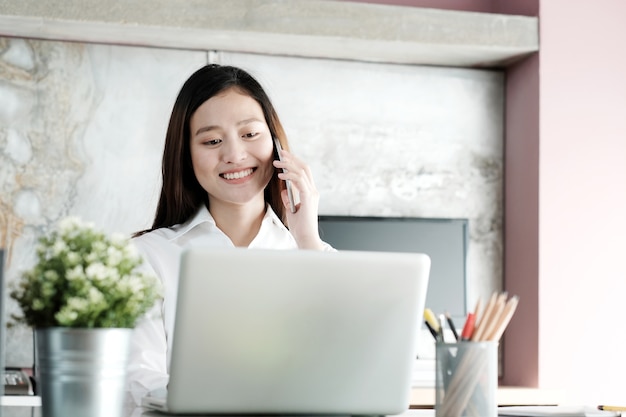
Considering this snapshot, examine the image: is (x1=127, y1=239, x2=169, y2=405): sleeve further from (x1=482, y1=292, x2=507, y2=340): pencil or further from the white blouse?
(x1=482, y1=292, x2=507, y2=340): pencil

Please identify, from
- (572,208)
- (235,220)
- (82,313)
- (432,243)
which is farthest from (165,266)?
(572,208)

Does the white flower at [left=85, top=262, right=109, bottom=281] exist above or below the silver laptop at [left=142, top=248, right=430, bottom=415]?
above

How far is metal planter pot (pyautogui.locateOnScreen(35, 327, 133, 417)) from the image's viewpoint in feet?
4.40

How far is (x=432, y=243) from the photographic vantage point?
446 cm

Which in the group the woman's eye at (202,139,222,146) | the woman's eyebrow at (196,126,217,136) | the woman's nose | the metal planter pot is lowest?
the metal planter pot

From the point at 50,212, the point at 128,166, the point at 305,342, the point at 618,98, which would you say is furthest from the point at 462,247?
the point at 305,342

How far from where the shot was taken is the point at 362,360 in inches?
62.0

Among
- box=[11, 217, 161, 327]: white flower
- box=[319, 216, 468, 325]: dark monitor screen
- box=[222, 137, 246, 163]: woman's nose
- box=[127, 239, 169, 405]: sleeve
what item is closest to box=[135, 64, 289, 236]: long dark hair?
box=[222, 137, 246, 163]: woman's nose

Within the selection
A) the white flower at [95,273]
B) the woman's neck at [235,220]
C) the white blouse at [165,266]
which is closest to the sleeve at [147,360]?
the white blouse at [165,266]

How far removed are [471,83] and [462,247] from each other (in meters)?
0.76

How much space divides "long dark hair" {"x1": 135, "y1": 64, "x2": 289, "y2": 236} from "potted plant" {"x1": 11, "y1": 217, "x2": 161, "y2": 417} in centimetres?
105

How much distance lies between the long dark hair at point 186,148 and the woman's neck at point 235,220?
5 centimetres

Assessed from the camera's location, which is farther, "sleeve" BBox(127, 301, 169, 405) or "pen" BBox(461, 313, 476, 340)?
"sleeve" BBox(127, 301, 169, 405)

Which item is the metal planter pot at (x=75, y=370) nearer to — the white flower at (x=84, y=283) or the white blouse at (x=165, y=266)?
the white flower at (x=84, y=283)
